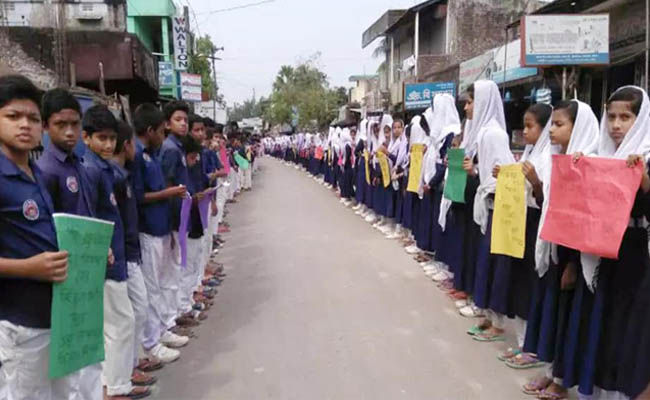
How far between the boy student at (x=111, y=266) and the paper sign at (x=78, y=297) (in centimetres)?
61

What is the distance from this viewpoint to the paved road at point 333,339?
3.75 meters

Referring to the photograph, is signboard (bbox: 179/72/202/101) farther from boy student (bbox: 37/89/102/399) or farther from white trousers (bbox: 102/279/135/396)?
boy student (bbox: 37/89/102/399)

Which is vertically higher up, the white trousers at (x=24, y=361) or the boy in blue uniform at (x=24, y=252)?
the boy in blue uniform at (x=24, y=252)

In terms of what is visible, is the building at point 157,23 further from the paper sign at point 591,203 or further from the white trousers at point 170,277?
the paper sign at point 591,203

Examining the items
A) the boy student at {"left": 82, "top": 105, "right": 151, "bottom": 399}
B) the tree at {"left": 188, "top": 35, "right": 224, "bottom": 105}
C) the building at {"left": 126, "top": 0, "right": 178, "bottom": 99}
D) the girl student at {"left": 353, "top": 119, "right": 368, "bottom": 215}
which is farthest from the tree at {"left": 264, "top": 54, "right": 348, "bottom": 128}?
the boy student at {"left": 82, "top": 105, "right": 151, "bottom": 399}

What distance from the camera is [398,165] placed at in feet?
29.3

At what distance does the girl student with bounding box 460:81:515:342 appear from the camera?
4.46 meters

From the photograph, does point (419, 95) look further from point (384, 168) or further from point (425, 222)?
point (425, 222)

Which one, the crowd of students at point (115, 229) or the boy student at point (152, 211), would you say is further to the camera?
the boy student at point (152, 211)

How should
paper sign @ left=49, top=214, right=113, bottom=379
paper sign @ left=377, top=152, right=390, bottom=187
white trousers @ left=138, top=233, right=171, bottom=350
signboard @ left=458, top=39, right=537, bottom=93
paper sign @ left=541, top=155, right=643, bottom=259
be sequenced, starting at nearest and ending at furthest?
paper sign @ left=49, top=214, right=113, bottom=379 < paper sign @ left=541, top=155, right=643, bottom=259 < white trousers @ left=138, top=233, right=171, bottom=350 < paper sign @ left=377, top=152, right=390, bottom=187 < signboard @ left=458, top=39, right=537, bottom=93

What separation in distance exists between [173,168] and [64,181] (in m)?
1.77

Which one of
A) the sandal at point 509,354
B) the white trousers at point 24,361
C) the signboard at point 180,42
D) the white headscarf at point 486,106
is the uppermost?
the signboard at point 180,42

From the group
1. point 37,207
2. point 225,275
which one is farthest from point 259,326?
point 37,207

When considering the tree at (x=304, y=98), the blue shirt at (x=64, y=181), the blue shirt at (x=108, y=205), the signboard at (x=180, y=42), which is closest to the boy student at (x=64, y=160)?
the blue shirt at (x=64, y=181)
